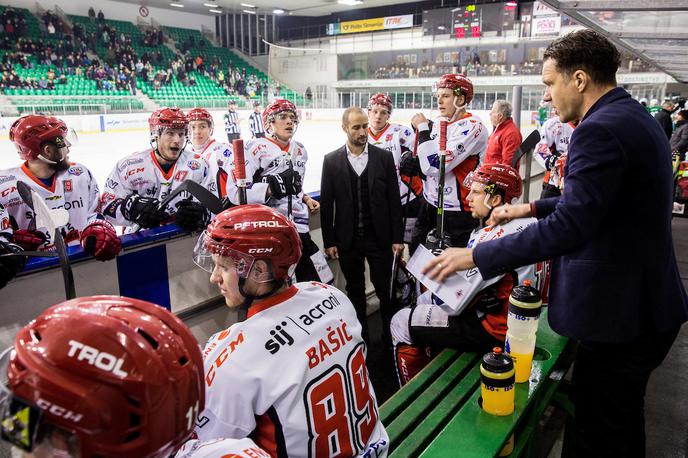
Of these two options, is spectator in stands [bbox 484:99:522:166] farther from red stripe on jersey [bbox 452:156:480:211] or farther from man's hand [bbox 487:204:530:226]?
man's hand [bbox 487:204:530:226]

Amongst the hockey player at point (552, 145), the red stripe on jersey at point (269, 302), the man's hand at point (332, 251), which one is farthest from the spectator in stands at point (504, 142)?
the red stripe on jersey at point (269, 302)

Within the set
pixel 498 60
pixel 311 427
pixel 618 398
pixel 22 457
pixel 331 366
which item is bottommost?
pixel 618 398

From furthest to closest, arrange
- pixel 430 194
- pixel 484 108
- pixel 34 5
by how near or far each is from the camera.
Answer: pixel 34 5 < pixel 484 108 < pixel 430 194

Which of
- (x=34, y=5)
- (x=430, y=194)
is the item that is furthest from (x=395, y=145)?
(x=34, y=5)

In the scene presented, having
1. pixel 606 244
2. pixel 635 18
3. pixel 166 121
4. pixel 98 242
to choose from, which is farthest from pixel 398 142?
pixel 606 244

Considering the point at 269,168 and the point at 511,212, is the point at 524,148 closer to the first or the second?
the point at 269,168

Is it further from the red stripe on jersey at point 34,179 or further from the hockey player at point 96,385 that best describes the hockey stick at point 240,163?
the hockey player at point 96,385

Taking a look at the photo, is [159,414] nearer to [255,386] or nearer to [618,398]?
[255,386]

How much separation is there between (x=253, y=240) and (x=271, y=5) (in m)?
30.1

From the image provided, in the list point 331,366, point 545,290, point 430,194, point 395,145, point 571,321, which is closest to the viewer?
point 331,366

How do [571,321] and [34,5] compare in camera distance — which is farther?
[34,5]

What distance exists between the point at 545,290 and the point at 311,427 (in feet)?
6.23

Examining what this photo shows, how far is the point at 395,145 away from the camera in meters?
4.96

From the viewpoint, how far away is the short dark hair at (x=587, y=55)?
1.61 metres
